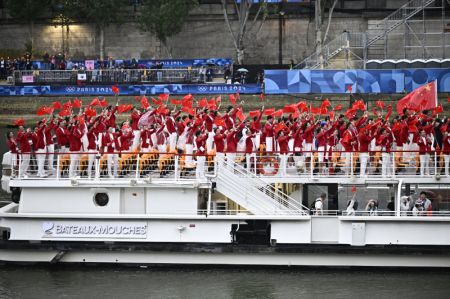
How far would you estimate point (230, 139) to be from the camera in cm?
3219

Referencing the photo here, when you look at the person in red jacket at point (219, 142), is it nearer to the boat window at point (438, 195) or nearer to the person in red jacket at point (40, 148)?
the person in red jacket at point (40, 148)

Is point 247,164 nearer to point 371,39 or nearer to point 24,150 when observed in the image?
point 24,150

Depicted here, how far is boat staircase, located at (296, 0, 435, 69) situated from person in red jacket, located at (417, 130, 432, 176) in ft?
95.4

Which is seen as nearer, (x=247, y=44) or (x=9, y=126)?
(x=9, y=126)

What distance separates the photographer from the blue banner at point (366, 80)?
59.1 meters

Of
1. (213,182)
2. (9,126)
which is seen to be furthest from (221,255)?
(9,126)

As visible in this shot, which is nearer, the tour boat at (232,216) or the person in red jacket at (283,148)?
the tour boat at (232,216)

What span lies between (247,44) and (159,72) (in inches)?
404

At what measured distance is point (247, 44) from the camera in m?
72.8

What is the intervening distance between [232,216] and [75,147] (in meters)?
4.83

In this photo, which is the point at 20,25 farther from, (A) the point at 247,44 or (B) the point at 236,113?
(B) the point at 236,113

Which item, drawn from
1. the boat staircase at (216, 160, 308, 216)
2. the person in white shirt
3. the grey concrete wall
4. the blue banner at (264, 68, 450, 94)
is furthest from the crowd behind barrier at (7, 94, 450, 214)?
the grey concrete wall

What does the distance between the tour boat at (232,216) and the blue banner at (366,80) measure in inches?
1084

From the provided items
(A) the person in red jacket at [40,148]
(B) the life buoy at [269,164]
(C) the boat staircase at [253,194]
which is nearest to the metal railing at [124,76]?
(A) the person in red jacket at [40,148]
